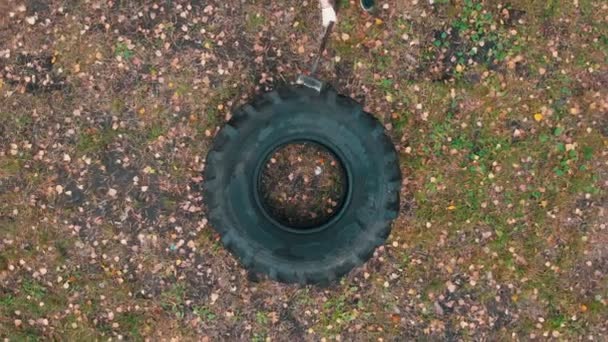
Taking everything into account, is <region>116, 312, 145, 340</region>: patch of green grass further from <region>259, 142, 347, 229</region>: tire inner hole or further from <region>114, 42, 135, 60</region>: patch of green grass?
<region>114, 42, 135, 60</region>: patch of green grass

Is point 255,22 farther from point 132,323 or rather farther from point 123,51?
point 132,323

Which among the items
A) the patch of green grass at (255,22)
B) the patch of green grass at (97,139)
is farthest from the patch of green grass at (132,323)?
the patch of green grass at (255,22)

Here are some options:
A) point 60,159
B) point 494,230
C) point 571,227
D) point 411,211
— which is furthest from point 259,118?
point 571,227

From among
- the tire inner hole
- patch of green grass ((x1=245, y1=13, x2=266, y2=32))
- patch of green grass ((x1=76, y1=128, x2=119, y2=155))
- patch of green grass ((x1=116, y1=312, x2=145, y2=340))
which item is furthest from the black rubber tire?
patch of green grass ((x1=116, y1=312, x2=145, y2=340))

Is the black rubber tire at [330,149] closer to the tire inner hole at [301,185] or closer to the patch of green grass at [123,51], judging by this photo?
the tire inner hole at [301,185]

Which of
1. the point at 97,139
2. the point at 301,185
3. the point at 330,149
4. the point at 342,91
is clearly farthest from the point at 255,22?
the point at 97,139
